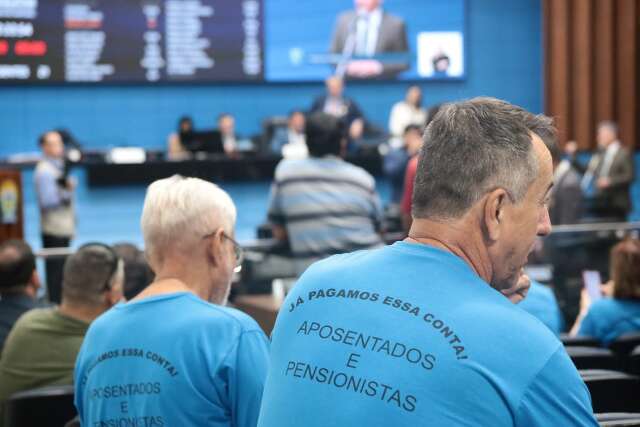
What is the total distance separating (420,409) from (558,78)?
43.6 ft

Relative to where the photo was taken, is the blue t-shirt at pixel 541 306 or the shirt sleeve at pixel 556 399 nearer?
the shirt sleeve at pixel 556 399

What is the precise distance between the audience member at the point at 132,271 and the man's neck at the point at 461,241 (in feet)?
10.2

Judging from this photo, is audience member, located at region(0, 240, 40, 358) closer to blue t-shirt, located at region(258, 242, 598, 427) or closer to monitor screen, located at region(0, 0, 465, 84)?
blue t-shirt, located at region(258, 242, 598, 427)

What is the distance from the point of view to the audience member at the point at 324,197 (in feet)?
14.8

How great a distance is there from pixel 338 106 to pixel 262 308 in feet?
25.8

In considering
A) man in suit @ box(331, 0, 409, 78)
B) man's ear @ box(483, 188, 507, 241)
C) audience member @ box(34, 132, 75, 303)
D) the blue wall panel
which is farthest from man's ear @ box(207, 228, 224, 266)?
man in suit @ box(331, 0, 409, 78)

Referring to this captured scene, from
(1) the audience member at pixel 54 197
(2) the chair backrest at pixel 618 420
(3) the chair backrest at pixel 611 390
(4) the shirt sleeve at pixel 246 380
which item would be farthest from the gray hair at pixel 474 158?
(1) the audience member at pixel 54 197

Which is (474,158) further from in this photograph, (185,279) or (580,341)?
(580,341)

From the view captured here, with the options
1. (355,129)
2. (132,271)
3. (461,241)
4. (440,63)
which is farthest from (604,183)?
(461,241)

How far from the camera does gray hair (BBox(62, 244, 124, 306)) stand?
3.21 meters

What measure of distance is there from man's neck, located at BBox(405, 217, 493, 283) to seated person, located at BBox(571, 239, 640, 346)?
2.58 meters

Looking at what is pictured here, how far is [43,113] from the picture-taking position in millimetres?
12172

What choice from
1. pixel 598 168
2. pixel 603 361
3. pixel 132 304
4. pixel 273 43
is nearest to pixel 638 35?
pixel 598 168

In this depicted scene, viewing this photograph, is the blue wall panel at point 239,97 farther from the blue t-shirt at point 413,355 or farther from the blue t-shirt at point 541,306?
the blue t-shirt at point 413,355
